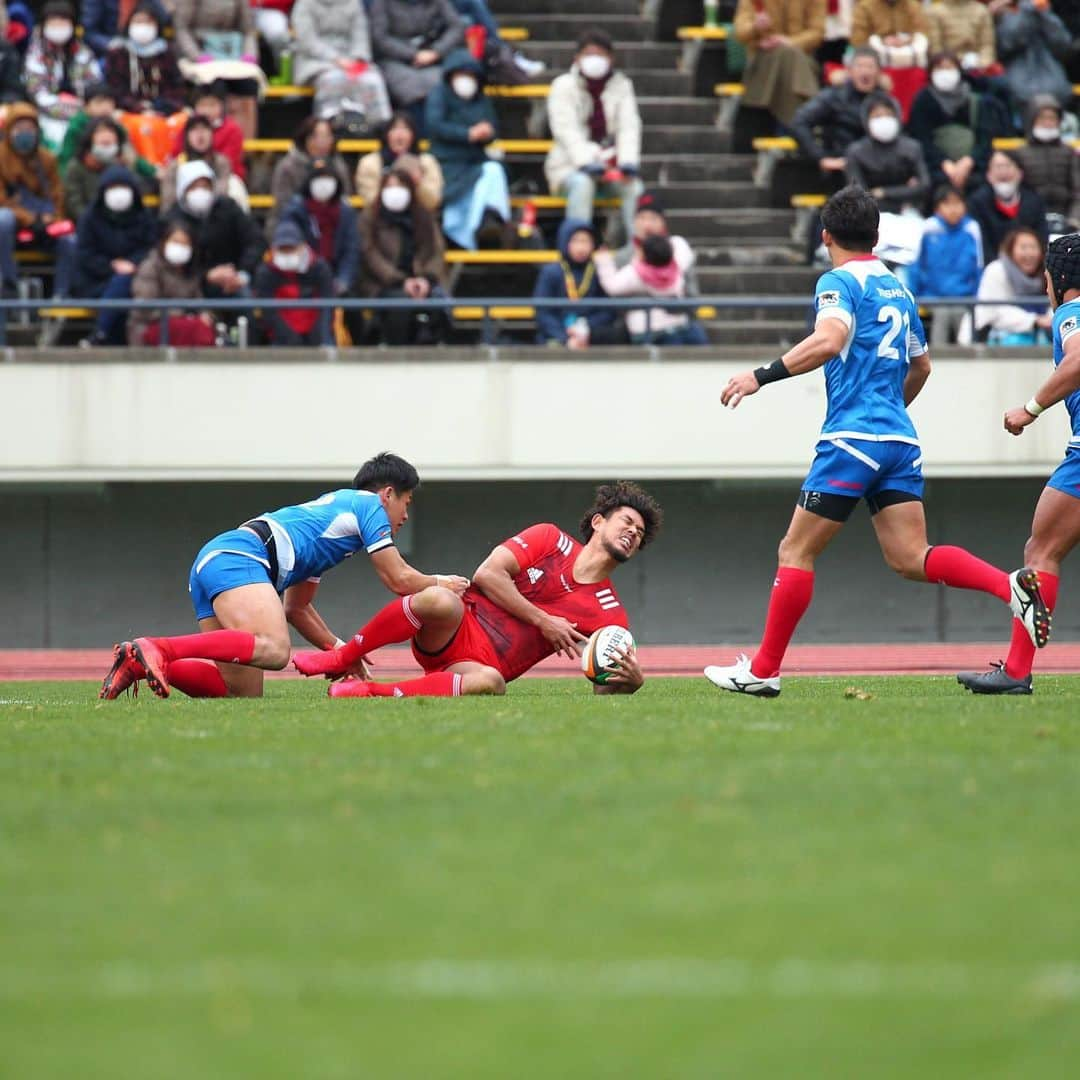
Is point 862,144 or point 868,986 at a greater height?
point 862,144

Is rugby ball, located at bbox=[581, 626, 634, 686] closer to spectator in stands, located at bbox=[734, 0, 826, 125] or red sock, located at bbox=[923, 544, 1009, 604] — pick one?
red sock, located at bbox=[923, 544, 1009, 604]

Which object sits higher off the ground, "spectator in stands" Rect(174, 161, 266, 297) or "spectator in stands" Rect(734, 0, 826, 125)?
"spectator in stands" Rect(734, 0, 826, 125)

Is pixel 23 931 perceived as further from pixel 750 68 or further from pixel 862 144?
pixel 750 68

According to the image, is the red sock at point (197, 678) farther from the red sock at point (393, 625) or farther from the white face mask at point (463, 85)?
the white face mask at point (463, 85)

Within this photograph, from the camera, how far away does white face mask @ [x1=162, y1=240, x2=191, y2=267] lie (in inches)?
659

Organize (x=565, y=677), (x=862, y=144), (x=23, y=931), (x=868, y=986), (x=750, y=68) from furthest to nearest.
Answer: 1. (x=750, y=68)
2. (x=862, y=144)
3. (x=565, y=677)
4. (x=23, y=931)
5. (x=868, y=986)

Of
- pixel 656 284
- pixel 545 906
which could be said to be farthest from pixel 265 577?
pixel 656 284

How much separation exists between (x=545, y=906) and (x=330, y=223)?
13901 mm

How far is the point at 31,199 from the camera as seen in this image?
1767 cm

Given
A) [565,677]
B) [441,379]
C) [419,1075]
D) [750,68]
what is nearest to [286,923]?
[419,1075]

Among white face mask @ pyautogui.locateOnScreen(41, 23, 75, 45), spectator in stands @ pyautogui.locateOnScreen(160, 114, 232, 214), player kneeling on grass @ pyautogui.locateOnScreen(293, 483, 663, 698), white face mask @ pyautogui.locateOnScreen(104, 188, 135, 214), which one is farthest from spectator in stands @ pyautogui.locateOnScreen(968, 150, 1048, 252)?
player kneeling on grass @ pyautogui.locateOnScreen(293, 483, 663, 698)

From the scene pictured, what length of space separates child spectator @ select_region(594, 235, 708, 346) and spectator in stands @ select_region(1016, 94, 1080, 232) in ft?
12.8

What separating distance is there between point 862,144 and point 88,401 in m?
7.83

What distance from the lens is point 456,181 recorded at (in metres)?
18.6
